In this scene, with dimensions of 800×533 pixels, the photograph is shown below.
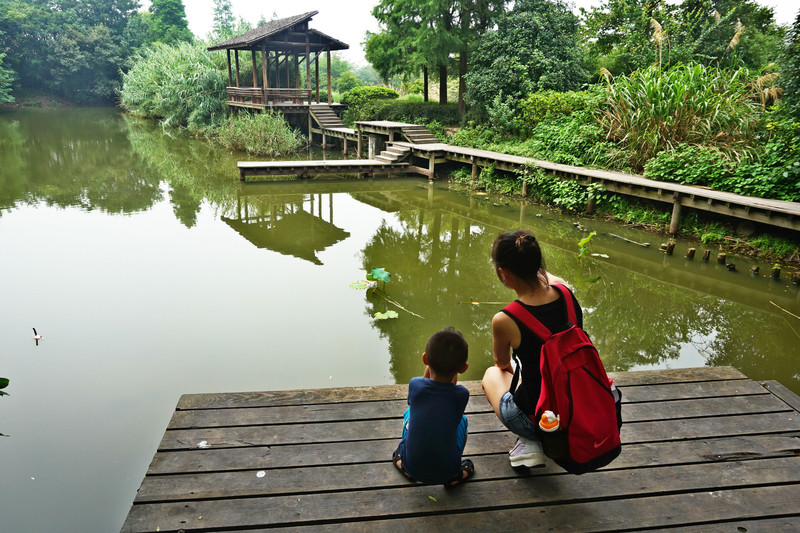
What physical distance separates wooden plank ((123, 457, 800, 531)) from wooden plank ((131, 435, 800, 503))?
0.04 meters

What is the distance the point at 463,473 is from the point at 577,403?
1.87 feet

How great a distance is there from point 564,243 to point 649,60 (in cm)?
840

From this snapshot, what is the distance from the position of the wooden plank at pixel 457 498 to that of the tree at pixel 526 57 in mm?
11012

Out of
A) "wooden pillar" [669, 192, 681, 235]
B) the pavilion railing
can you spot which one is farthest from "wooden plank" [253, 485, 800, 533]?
the pavilion railing

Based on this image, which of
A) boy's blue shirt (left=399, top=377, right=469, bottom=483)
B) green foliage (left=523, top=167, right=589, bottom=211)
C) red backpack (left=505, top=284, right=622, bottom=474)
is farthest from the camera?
green foliage (left=523, top=167, right=589, bottom=211)

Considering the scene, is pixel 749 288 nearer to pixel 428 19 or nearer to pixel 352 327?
pixel 352 327

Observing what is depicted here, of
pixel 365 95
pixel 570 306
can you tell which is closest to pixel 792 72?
pixel 570 306

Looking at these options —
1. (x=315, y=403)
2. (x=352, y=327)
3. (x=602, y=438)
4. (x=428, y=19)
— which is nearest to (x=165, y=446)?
(x=315, y=403)

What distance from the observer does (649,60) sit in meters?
13.0

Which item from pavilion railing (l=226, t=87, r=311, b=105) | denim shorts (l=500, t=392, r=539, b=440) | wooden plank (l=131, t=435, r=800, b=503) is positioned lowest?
wooden plank (l=131, t=435, r=800, b=503)

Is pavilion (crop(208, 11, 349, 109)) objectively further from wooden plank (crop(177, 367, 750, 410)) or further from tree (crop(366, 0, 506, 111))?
wooden plank (crop(177, 367, 750, 410))

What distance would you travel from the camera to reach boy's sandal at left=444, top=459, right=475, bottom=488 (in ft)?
6.68

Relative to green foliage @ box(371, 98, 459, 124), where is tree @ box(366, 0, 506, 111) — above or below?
above

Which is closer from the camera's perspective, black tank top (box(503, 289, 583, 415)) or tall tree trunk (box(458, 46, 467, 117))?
black tank top (box(503, 289, 583, 415))
